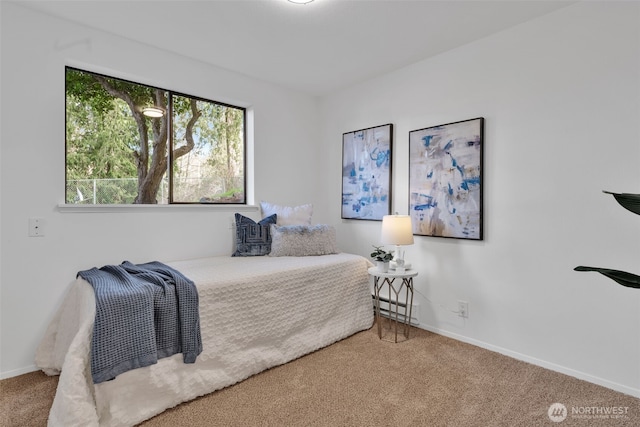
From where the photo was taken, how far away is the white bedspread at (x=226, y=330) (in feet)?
5.35

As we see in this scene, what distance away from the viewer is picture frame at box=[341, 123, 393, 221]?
3.24 m

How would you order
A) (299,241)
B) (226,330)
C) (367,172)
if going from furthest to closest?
(367,172), (299,241), (226,330)

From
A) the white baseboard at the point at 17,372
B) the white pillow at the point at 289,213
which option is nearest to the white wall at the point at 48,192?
the white baseboard at the point at 17,372

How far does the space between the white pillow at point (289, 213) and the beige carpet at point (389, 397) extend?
1267 millimetres

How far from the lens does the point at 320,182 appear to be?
396 cm

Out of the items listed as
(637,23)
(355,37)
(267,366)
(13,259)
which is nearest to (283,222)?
(267,366)

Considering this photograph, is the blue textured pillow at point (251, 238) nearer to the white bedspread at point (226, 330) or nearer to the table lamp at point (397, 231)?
the white bedspread at point (226, 330)

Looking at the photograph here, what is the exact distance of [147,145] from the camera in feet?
9.36

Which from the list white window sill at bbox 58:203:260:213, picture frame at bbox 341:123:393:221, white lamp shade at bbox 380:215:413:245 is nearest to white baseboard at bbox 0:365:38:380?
white window sill at bbox 58:203:260:213

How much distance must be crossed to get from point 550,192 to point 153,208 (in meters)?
2.87

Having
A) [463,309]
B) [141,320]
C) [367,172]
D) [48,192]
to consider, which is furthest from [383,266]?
[48,192]

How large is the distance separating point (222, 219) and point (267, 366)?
55.3 inches

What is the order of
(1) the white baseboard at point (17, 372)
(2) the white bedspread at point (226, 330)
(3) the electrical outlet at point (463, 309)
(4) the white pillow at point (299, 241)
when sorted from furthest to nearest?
1. (4) the white pillow at point (299, 241)
2. (3) the electrical outlet at point (463, 309)
3. (1) the white baseboard at point (17, 372)
4. (2) the white bedspread at point (226, 330)

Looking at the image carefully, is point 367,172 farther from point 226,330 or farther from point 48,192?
point 48,192
